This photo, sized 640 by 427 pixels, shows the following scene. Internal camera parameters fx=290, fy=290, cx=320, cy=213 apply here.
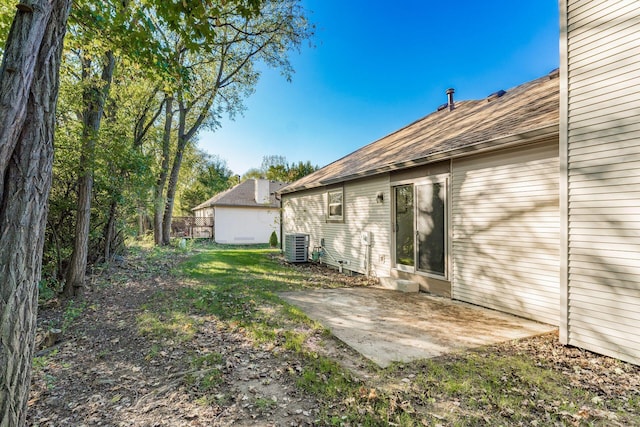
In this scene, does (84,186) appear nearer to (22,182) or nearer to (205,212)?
(22,182)

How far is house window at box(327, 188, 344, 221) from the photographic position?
9.34 m

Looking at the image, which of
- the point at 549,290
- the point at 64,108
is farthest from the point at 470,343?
the point at 64,108

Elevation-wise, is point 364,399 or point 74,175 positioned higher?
point 74,175

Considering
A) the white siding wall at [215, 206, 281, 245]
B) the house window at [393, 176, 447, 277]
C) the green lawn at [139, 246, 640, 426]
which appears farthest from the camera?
the white siding wall at [215, 206, 281, 245]

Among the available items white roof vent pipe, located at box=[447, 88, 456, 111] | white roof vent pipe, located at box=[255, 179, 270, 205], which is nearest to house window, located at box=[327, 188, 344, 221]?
white roof vent pipe, located at box=[447, 88, 456, 111]

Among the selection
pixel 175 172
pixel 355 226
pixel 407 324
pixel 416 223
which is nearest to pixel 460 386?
pixel 407 324

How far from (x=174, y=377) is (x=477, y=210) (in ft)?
16.9

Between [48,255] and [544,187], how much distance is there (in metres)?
9.19

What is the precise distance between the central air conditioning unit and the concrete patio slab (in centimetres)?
429

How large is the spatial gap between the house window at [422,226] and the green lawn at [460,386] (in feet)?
8.13

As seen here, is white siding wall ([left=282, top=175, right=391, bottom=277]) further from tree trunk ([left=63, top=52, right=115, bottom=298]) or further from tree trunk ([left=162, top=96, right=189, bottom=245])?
tree trunk ([left=162, top=96, right=189, bottom=245])

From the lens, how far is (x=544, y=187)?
430 centimetres

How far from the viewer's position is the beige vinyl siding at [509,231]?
425 cm

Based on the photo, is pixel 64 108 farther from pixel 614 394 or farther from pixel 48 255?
pixel 614 394
